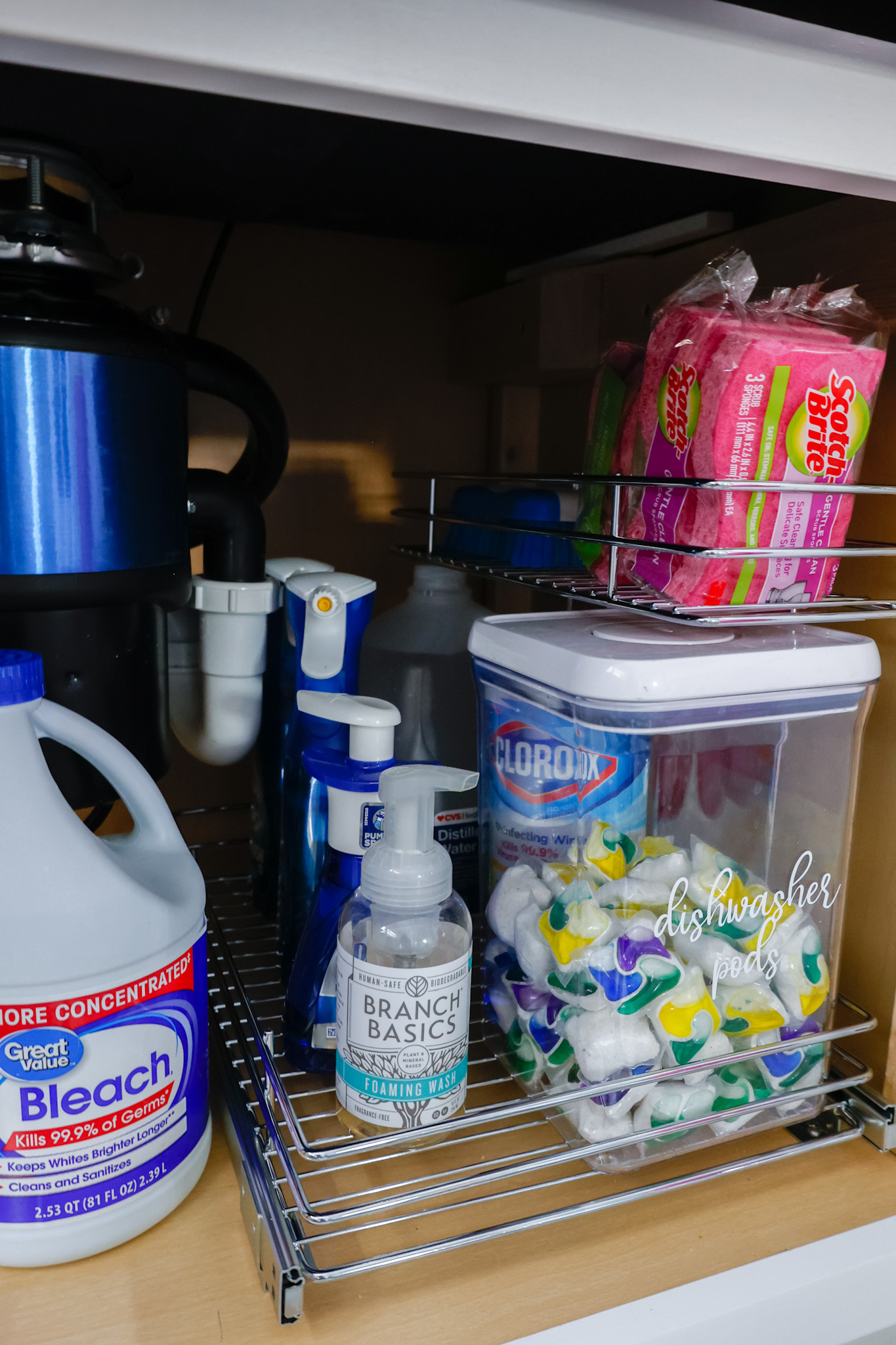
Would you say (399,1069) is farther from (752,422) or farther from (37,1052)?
(752,422)

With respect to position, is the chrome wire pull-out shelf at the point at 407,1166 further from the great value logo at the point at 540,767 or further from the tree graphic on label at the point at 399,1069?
the great value logo at the point at 540,767

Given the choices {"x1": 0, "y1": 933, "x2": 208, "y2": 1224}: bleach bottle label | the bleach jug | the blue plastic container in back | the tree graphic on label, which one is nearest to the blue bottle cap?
the bleach jug

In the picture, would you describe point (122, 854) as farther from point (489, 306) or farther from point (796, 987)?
point (489, 306)

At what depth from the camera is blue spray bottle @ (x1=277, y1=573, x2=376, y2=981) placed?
2.33 feet

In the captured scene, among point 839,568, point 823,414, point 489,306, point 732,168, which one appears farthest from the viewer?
point 489,306

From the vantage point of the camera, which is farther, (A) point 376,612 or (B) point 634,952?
(A) point 376,612

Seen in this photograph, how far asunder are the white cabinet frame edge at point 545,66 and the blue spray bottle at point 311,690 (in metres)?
0.36

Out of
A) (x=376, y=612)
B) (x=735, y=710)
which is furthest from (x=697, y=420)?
(x=376, y=612)

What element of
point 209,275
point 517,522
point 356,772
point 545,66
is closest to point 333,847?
point 356,772

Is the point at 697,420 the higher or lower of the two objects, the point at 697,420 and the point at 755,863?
the higher

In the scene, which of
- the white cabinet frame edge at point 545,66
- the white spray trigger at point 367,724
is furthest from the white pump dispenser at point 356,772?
the white cabinet frame edge at point 545,66

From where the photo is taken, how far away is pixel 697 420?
0.58 metres

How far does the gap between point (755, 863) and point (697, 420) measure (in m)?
0.28

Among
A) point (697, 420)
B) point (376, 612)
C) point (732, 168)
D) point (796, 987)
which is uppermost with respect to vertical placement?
point (732, 168)
